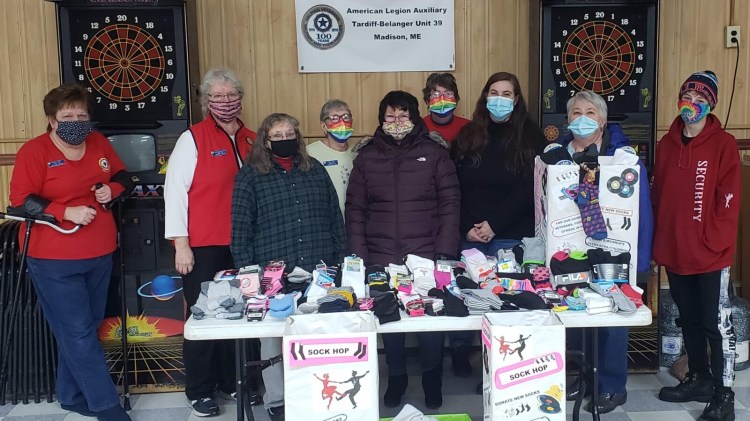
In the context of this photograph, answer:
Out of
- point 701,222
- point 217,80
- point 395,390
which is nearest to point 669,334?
point 701,222

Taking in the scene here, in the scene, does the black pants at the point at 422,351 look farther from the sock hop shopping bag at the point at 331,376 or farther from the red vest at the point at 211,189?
the sock hop shopping bag at the point at 331,376

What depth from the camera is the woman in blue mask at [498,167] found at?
3.29m

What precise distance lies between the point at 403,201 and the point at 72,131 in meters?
1.42

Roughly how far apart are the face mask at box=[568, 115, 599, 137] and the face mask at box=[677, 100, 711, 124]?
36 cm

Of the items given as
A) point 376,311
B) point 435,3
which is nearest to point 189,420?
point 376,311

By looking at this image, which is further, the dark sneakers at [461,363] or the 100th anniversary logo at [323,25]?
the 100th anniversary logo at [323,25]

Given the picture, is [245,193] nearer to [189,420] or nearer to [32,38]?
[189,420]

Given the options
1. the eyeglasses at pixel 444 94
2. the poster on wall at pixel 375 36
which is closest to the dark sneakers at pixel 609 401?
the eyeglasses at pixel 444 94

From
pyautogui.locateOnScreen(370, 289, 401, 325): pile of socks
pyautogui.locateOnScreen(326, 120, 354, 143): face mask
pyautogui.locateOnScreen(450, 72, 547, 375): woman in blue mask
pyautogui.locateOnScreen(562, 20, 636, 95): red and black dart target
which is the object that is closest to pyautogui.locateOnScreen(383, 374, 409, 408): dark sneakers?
pyautogui.locateOnScreen(450, 72, 547, 375): woman in blue mask

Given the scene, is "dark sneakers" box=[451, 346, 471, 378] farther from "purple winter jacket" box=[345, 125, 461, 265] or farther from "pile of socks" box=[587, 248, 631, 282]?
"pile of socks" box=[587, 248, 631, 282]

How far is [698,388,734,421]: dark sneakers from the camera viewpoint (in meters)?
3.13

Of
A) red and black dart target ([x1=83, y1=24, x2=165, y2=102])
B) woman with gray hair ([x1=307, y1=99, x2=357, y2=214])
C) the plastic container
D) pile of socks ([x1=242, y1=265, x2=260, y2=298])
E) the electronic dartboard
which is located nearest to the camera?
pile of socks ([x1=242, y1=265, x2=260, y2=298])

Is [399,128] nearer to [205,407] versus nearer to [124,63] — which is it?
[124,63]

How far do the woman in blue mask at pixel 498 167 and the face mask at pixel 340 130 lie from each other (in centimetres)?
51
